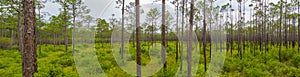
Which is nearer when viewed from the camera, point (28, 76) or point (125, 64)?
point (28, 76)

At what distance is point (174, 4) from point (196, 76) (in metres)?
6.98

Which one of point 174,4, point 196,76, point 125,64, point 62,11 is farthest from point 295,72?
point 62,11

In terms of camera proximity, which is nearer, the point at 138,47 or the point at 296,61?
the point at 138,47

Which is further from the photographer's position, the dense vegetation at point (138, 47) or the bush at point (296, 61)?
the bush at point (296, 61)

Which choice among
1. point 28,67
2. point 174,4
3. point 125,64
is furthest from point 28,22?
point 174,4

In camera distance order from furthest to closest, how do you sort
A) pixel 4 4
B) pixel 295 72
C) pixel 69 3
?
pixel 69 3, pixel 4 4, pixel 295 72

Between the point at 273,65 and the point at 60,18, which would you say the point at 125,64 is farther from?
the point at 60,18

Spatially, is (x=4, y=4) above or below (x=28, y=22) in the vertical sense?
above

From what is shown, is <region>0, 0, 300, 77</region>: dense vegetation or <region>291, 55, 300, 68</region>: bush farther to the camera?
<region>291, 55, 300, 68</region>: bush

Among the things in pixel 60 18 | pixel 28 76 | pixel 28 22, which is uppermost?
pixel 60 18

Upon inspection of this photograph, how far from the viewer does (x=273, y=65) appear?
1723 centimetres

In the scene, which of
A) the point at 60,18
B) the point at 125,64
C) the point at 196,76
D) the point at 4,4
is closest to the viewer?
the point at 196,76

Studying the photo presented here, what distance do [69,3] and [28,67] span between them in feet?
69.8

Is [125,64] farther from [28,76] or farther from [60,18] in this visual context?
[60,18]
